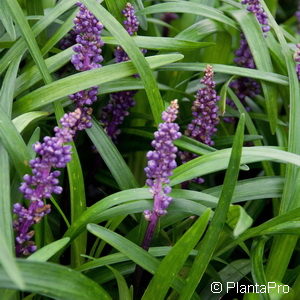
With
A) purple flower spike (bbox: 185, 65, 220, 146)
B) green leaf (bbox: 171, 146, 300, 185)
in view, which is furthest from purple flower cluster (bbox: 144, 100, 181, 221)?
purple flower spike (bbox: 185, 65, 220, 146)

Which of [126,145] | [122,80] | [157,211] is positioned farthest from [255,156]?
[126,145]

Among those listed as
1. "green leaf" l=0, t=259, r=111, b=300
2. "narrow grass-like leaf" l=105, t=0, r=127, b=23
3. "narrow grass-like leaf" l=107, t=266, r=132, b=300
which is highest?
"narrow grass-like leaf" l=105, t=0, r=127, b=23

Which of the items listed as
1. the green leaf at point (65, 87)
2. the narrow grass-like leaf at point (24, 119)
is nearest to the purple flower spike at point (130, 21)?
the green leaf at point (65, 87)

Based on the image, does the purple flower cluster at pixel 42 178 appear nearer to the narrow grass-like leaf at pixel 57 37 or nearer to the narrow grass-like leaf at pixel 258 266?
the narrow grass-like leaf at pixel 57 37

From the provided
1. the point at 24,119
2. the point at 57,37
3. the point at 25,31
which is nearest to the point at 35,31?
the point at 57,37

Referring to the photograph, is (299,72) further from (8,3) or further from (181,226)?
(8,3)

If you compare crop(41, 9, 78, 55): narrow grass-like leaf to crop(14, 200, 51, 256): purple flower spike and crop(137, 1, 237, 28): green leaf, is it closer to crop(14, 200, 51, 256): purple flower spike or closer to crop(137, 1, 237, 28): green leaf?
crop(137, 1, 237, 28): green leaf

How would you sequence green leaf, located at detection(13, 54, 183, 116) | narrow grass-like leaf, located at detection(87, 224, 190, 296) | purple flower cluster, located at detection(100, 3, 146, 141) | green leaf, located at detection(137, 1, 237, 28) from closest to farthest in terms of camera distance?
narrow grass-like leaf, located at detection(87, 224, 190, 296)
green leaf, located at detection(13, 54, 183, 116)
purple flower cluster, located at detection(100, 3, 146, 141)
green leaf, located at detection(137, 1, 237, 28)

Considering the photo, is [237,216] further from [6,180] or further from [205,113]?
Answer: [6,180]
